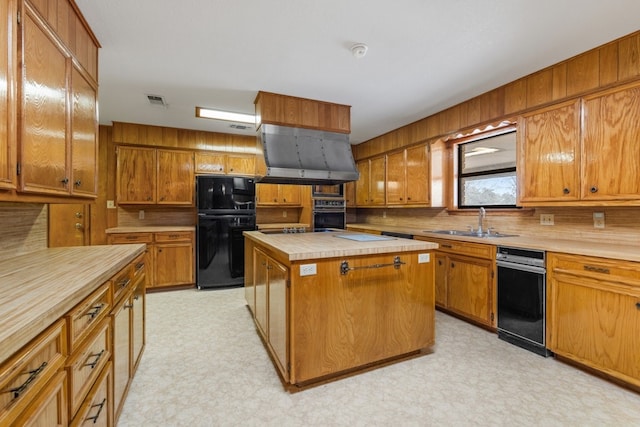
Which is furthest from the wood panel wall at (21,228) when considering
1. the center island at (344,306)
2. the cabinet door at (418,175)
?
the cabinet door at (418,175)

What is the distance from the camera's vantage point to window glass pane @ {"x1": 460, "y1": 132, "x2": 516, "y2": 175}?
10.5 feet

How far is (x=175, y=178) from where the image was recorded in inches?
173

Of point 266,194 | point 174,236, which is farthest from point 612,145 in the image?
point 174,236

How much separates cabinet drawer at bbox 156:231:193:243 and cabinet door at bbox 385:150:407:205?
3126mm

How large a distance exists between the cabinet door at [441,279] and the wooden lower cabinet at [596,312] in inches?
39.1

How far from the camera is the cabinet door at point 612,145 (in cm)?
207

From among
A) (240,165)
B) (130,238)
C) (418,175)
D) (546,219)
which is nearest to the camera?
(546,219)

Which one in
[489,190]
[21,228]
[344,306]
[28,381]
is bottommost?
[344,306]

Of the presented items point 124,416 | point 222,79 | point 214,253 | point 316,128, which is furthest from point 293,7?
point 214,253

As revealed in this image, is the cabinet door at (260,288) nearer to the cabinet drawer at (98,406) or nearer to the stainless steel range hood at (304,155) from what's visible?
the stainless steel range hood at (304,155)

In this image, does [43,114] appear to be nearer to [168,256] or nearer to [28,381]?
[28,381]

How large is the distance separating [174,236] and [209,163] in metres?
1.28

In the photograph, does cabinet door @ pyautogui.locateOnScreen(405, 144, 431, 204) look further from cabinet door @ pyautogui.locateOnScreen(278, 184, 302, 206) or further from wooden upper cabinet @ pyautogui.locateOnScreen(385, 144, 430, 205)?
cabinet door @ pyautogui.locateOnScreen(278, 184, 302, 206)

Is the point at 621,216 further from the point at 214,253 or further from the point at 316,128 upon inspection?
the point at 214,253
